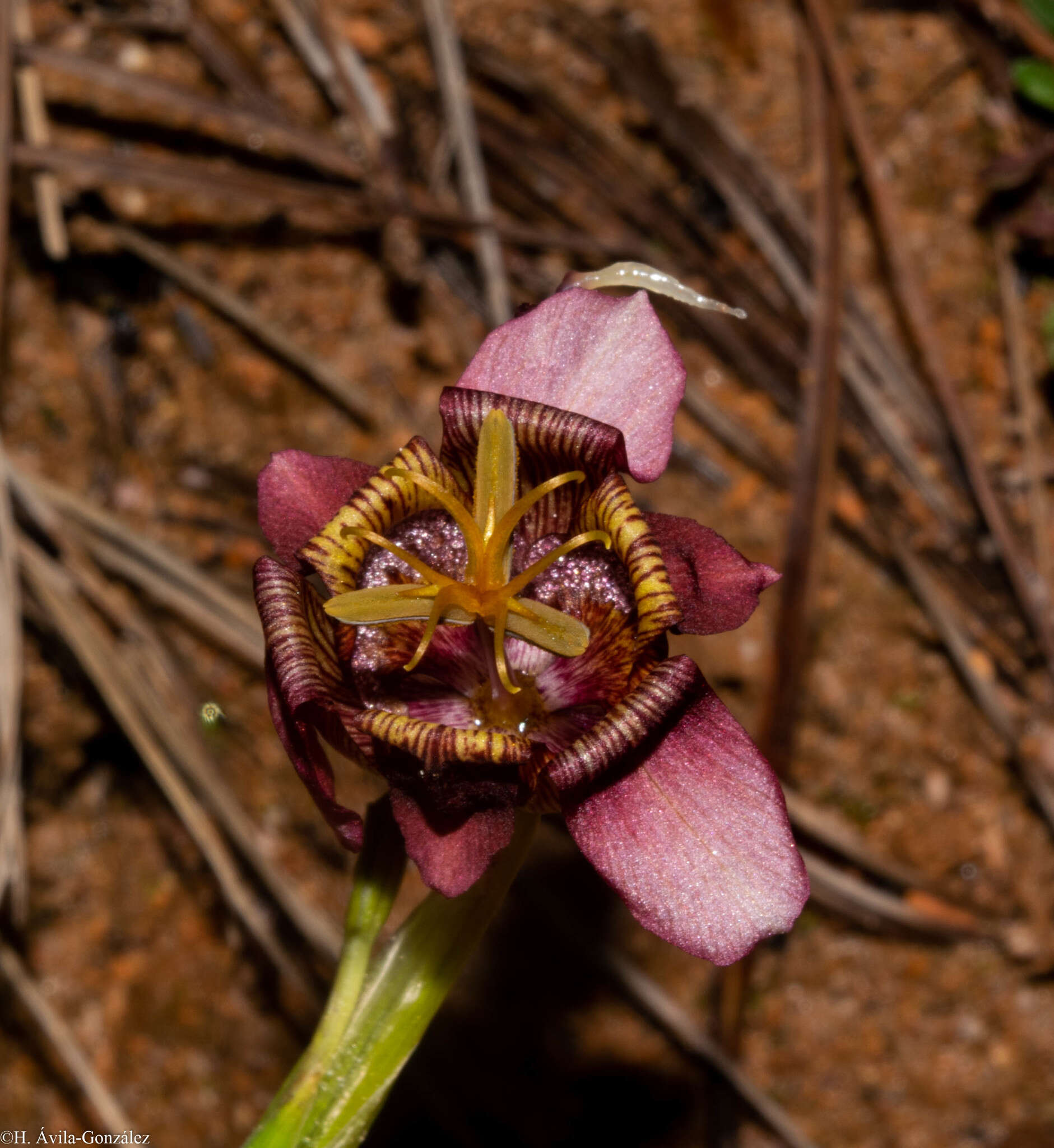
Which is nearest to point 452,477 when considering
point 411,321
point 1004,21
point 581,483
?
point 581,483

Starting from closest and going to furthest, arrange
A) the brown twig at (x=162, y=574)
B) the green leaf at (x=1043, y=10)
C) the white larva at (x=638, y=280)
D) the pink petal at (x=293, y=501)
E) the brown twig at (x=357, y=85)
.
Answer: the pink petal at (x=293, y=501) → the white larva at (x=638, y=280) → the brown twig at (x=162, y=574) → the brown twig at (x=357, y=85) → the green leaf at (x=1043, y=10)

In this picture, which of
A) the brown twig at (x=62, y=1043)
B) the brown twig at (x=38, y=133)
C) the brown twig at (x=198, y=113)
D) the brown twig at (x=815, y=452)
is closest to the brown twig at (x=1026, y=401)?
the brown twig at (x=815, y=452)

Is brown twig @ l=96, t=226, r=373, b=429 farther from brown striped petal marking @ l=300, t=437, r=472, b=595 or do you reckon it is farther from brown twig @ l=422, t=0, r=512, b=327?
brown striped petal marking @ l=300, t=437, r=472, b=595

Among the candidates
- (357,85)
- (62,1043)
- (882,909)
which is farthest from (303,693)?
(357,85)

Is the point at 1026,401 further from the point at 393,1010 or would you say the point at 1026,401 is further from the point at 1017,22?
the point at 393,1010

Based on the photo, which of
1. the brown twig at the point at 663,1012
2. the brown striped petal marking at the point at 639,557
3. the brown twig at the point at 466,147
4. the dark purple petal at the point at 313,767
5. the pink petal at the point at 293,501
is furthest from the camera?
the brown twig at the point at 466,147

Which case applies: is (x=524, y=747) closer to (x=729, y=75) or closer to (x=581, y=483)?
(x=581, y=483)

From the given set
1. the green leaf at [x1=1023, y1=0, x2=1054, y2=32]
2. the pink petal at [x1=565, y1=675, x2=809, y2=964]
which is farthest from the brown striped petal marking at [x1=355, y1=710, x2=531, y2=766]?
the green leaf at [x1=1023, y1=0, x2=1054, y2=32]

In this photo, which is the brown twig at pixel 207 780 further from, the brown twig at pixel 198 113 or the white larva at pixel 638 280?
the white larva at pixel 638 280
